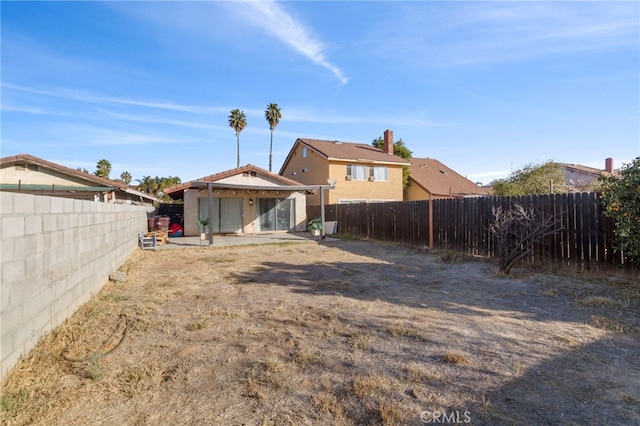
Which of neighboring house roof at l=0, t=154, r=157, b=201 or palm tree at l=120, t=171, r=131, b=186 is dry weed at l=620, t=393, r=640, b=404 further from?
palm tree at l=120, t=171, r=131, b=186

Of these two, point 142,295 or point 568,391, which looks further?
point 142,295

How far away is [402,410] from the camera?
95.2 inches

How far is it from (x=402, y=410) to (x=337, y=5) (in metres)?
9.45

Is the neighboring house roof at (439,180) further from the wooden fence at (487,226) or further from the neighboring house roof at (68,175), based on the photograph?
the neighboring house roof at (68,175)

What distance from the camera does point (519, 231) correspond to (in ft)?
28.2

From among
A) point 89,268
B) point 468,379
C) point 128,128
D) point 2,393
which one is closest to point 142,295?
point 89,268

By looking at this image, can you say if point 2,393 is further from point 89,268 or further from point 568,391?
point 568,391

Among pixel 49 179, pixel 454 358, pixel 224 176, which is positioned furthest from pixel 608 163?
pixel 49 179

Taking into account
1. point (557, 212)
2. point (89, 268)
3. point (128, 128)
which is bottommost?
point (89, 268)

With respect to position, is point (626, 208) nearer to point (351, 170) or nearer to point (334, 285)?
point (334, 285)

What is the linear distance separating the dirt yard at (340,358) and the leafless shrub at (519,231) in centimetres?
126

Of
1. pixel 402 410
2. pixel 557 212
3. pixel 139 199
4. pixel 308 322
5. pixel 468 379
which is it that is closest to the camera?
pixel 402 410

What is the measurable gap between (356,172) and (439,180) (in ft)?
31.4


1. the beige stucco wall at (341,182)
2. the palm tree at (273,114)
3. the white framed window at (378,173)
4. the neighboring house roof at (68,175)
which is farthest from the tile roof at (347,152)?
the neighboring house roof at (68,175)
